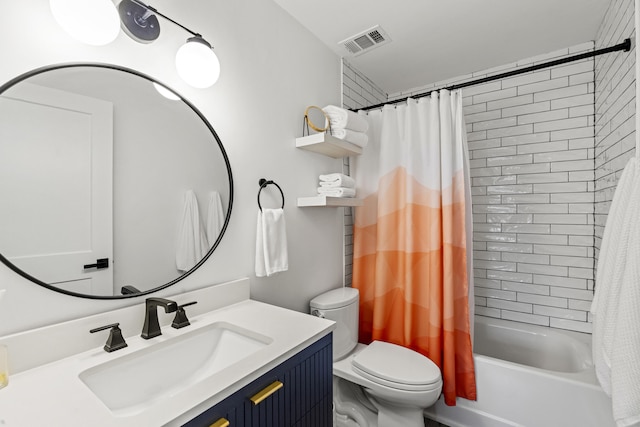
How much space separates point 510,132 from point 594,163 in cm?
58

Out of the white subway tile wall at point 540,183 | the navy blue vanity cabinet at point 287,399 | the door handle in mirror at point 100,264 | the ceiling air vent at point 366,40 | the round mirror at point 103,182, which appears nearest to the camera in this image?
the navy blue vanity cabinet at point 287,399

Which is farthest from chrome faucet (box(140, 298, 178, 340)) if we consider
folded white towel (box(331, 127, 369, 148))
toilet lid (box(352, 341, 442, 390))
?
folded white towel (box(331, 127, 369, 148))

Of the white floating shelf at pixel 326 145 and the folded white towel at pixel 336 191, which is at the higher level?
the white floating shelf at pixel 326 145

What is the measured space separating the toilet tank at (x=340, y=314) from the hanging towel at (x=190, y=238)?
2.63ft

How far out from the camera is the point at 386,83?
8.86 ft

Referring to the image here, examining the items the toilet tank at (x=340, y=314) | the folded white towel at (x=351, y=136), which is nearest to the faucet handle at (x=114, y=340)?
the toilet tank at (x=340, y=314)

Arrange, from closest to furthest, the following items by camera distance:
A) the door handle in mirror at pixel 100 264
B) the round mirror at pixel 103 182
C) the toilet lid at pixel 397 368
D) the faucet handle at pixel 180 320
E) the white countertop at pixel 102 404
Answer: the white countertop at pixel 102 404
the round mirror at pixel 103 182
the door handle in mirror at pixel 100 264
the faucet handle at pixel 180 320
the toilet lid at pixel 397 368

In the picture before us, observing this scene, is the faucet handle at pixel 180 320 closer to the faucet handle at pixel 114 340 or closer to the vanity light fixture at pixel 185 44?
the faucet handle at pixel 114 340

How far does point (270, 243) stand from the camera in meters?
1.50

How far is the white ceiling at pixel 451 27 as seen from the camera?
5.63ft

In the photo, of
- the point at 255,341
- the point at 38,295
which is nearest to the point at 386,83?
the point at 255,341

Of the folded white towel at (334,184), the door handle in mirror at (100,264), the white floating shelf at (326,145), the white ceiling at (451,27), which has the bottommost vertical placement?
the door handle in mirror at (100,264)

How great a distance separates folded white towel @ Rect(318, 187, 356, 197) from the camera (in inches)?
73.6

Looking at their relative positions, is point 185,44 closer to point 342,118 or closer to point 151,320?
point 342,118
